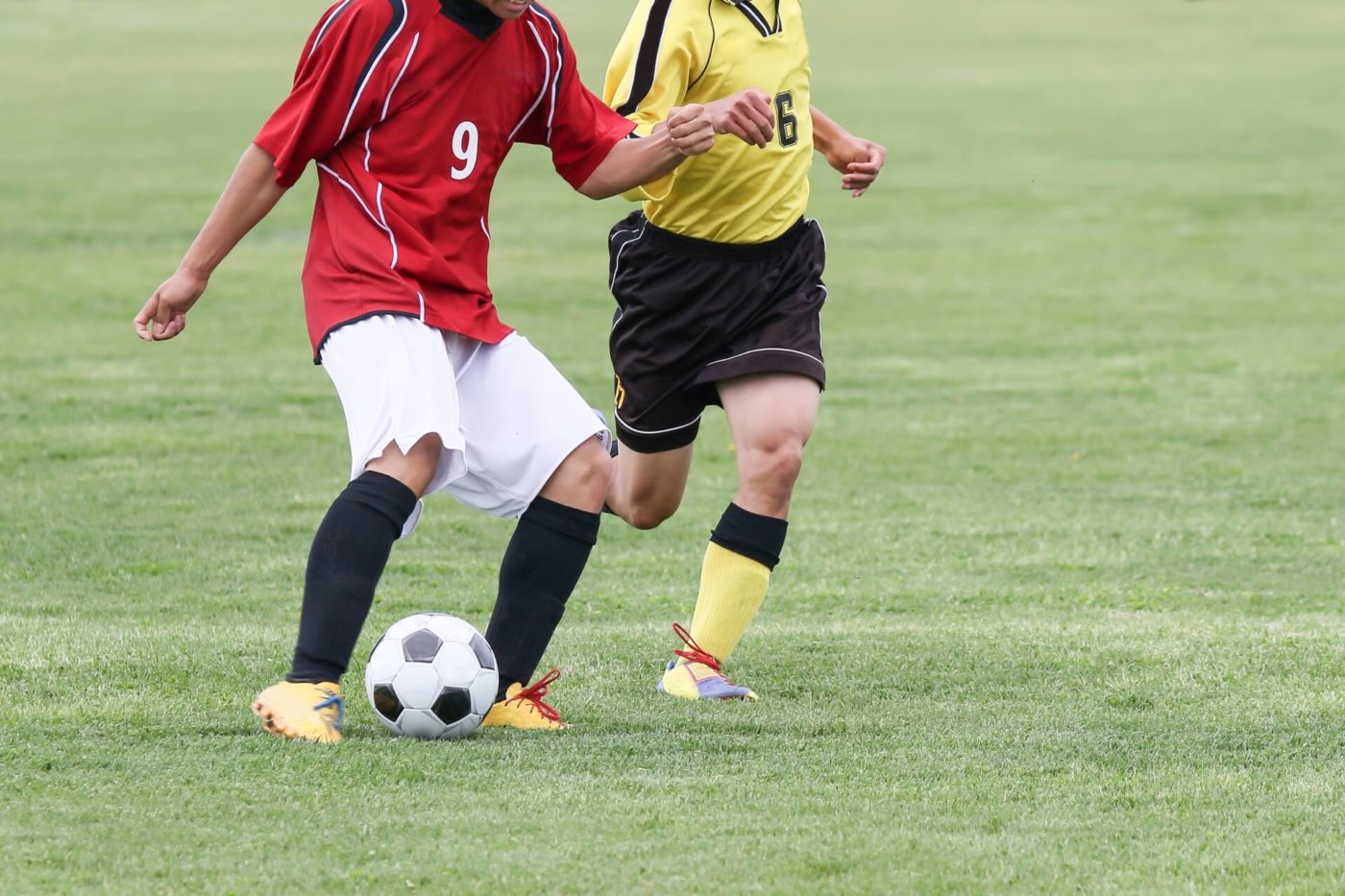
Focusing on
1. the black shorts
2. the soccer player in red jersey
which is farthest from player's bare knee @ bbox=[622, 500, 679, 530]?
the soccer player in red jersey

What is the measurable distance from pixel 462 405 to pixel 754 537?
116cm

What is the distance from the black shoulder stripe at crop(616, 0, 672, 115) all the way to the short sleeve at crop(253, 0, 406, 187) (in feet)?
3.43

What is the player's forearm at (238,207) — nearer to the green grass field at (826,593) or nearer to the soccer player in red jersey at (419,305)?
the soccer player in red jersey at (419,305)

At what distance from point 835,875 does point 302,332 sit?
12.9 m

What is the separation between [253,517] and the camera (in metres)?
9.32

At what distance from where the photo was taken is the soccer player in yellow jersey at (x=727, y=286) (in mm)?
5875

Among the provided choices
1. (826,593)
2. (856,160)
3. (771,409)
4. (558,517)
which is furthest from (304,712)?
(826,593)

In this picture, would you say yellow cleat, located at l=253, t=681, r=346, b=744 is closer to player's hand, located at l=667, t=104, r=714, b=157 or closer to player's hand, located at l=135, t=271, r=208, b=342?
player's hand, located at l=135, t=271, r=208, b=342

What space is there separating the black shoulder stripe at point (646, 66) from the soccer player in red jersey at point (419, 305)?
1.42 ft

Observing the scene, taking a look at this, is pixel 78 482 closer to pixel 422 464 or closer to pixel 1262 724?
pixel 422 464

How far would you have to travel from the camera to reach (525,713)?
17.0ft

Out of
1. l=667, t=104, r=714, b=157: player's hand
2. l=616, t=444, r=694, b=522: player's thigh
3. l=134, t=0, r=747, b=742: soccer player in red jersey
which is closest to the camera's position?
l=134, t=0, r=747, b=742: soccer player in red jersey

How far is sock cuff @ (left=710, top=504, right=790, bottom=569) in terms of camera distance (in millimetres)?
5977

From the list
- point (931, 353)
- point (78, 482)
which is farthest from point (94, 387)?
point (931, 353)
